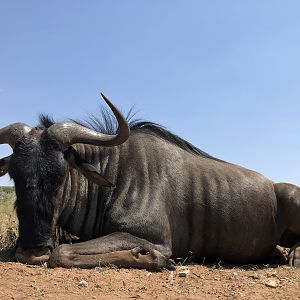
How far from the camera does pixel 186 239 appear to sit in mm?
6727

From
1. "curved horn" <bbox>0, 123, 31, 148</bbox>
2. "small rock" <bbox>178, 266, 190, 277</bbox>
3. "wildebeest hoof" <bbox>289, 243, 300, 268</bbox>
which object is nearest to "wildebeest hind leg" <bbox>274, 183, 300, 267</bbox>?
"wildebeest hoof" <bbox>289, 243, 300, 268</bbox>

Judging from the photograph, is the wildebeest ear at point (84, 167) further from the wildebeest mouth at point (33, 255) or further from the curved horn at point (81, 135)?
the wildebeest mouth at point (33, 255)

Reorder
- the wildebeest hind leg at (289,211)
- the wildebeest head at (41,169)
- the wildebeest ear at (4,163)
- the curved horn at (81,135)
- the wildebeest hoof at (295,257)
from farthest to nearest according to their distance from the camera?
the wildebeest hind leg at (289,211) < the wildebeest hoof at (295,257) < the wildebeest ear at (4,163) < the curved horn at (81,135) < the wildebeest head at (41,169)

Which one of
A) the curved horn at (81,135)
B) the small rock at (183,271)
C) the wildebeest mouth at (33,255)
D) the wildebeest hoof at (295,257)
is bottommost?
the wildebeest mouth at (33,255)

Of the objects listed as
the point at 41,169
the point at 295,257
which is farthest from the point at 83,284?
the point at 295,257

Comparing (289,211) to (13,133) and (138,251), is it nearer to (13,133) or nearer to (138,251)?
(138,251)

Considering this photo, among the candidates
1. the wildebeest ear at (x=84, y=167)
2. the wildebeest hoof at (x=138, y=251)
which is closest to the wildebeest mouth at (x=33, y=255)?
the wildebeest hoof at (x=138, y=251)

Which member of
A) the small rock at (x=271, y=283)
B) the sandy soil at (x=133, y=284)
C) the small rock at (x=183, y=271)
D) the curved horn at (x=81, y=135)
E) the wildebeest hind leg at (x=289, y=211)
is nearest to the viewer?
the sandy soil at (x=133, y=284)

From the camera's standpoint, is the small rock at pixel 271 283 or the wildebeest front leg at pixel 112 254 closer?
the small rock at pixel 271 283

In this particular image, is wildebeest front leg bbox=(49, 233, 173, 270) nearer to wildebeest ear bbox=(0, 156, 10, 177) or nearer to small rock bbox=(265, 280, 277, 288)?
small rock bbox=(265, 280, 277, 288)

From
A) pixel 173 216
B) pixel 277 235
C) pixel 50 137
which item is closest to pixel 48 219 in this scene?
pixel 50 137

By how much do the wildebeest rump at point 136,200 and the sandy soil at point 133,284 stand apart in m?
0.35

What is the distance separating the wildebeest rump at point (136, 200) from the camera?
5.66m

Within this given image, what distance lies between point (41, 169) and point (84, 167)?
0.58 meters
